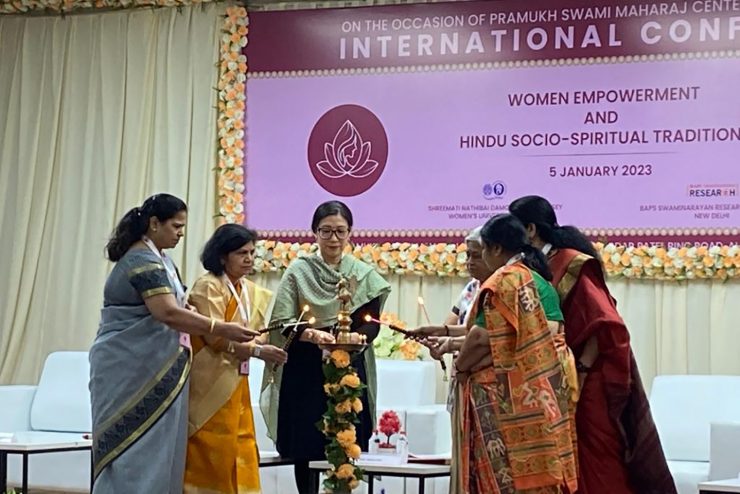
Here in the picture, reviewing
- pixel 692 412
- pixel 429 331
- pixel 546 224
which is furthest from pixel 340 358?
pixel 692 412

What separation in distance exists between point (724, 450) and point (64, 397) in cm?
348

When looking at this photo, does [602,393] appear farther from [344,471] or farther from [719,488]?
[344,471]

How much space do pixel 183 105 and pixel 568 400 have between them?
13.0ft

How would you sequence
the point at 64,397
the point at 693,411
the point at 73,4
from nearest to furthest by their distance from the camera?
the point at 693,411 < the point at 64,397 < the point at 73,4

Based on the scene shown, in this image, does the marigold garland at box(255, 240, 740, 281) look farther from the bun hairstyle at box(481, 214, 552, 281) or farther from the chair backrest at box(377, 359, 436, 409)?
the bun hairstyle at box(481, 214, 552, 281)

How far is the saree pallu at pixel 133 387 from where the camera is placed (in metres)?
4.61

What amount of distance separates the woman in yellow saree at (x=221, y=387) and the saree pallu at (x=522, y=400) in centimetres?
116

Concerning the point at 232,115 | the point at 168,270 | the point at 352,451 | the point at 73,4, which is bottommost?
the point at 352,451

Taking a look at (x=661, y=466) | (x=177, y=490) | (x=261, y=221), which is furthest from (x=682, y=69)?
(x=177, y=490)

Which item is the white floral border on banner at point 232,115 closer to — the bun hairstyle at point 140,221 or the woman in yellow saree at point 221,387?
the woman in yellow saree at point 221,387

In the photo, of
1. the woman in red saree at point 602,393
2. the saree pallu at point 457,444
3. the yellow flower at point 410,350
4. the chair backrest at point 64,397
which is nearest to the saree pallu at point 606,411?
the woman in red saree at point 602,393

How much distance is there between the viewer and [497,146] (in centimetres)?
679

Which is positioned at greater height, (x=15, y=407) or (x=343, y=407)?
(x=343, y=407)

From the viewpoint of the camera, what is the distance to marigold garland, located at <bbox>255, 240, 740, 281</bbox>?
20.9 feet
